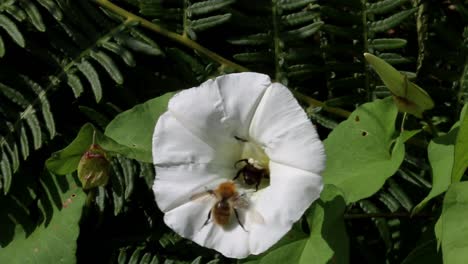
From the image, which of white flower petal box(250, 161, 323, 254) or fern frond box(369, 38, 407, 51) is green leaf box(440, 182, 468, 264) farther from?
fern frond box(369, 38, 407, 51)

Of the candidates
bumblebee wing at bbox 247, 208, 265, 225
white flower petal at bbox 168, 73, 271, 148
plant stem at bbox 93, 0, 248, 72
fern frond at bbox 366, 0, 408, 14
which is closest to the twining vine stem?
plant stem at bbox 93, 0, 248, 72

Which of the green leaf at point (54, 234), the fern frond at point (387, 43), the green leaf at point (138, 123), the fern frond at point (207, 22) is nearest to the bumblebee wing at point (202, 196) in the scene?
the green leaf at point (138, 123)

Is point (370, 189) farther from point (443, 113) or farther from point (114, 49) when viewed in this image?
point (114, 49)

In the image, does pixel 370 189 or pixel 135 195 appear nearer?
pixel 370 189

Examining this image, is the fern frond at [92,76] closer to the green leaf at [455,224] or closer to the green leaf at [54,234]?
the green leaf at [54,234]

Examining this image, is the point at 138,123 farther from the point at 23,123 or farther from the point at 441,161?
the point at 441,161

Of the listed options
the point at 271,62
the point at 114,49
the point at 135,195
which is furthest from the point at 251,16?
the point at 135,195
